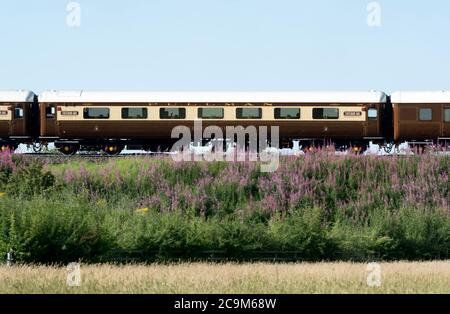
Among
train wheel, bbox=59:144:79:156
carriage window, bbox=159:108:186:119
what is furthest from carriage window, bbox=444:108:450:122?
train wheel, bbox=59:144:79:156

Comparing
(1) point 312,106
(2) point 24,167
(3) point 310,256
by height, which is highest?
(1) point 312,106

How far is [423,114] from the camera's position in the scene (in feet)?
113

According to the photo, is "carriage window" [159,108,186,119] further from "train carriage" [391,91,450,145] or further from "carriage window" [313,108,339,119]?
"train carriage" [391,91,450,145]

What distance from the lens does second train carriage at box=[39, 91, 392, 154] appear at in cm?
3359

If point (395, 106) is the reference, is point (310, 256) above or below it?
below

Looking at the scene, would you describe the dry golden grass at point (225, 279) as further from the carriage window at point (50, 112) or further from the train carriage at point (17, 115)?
the train carriage at point (17, 115)

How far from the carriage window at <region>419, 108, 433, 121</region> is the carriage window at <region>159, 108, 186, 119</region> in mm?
10466

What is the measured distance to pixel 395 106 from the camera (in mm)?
34625

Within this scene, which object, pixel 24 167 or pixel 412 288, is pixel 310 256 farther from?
pixel 24 167

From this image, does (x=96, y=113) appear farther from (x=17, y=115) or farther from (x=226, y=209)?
(x=226, y=209)

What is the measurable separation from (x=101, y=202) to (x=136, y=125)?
1416 cm

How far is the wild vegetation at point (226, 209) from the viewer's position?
16500 millimetres

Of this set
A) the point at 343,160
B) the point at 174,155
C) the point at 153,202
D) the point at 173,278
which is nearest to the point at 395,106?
the point at 343,160

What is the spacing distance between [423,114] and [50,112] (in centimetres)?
1674
